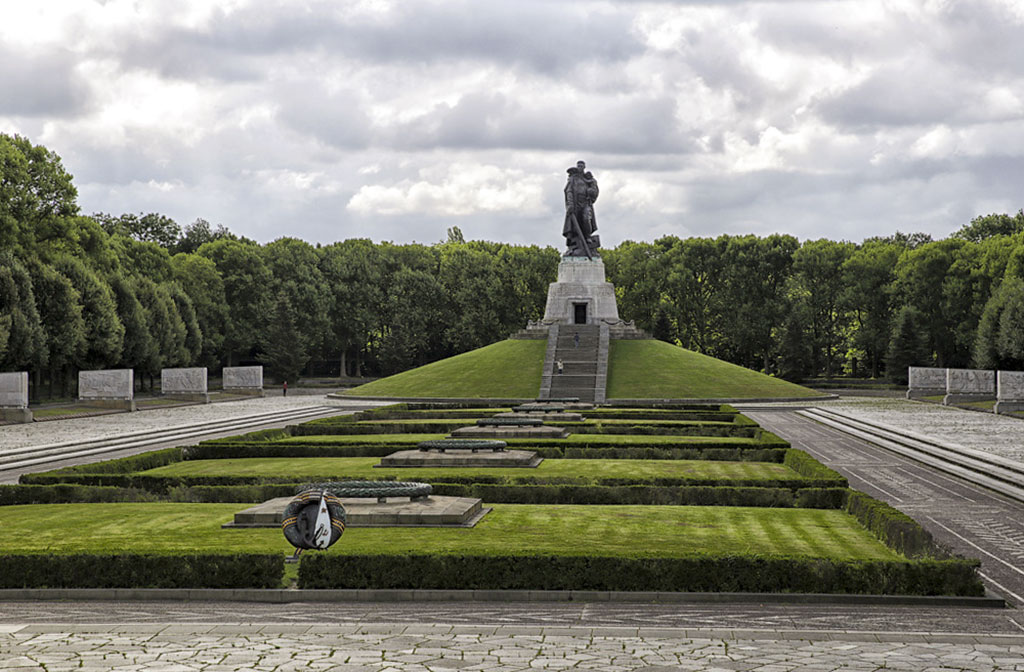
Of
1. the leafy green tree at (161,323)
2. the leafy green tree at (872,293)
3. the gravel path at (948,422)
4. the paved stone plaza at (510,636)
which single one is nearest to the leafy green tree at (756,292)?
the leafy green tree at (872,293)

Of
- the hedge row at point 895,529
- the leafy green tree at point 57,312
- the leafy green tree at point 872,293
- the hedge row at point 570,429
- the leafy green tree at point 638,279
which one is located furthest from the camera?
the leafy green tree at point 638,279

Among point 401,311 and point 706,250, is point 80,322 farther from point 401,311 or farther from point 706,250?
point 706,250

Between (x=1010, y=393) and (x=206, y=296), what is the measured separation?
63.8m

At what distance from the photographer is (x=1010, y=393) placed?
49.9 m

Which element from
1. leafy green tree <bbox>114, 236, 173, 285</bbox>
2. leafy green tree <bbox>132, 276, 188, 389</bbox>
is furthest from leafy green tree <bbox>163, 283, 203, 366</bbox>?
leafy green tree <bbox>114, 236, 173, 285</bbox>

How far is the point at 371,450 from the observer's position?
30375 mm

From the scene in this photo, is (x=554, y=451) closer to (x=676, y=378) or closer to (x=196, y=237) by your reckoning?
(x=676, y=378)

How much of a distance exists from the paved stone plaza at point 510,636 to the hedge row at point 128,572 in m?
0.38

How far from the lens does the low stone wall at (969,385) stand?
193 ft

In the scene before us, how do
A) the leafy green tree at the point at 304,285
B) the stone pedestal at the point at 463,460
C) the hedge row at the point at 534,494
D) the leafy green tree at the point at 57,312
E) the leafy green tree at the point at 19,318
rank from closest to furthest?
1. the hedge row at the point at 534,494
2. the stone pedestal at the point at 463,460
3. the leafy green tree at the point at 19,318
4. the leafy green tree at the point at 57,312
5. the leafy green tree at the point at 304,285

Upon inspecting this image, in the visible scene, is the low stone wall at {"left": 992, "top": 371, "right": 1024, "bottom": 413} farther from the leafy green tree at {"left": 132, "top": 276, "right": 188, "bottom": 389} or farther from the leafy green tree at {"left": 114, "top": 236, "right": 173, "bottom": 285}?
the leafy green tree at {"left": 114, "top": 236, "right": 173, "bottom": 285}

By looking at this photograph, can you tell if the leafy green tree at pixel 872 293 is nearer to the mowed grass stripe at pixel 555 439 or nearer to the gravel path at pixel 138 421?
the gravel path at pixel 138 421

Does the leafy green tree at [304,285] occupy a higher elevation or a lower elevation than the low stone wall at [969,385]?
higher

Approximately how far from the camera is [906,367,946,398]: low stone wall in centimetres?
6600
